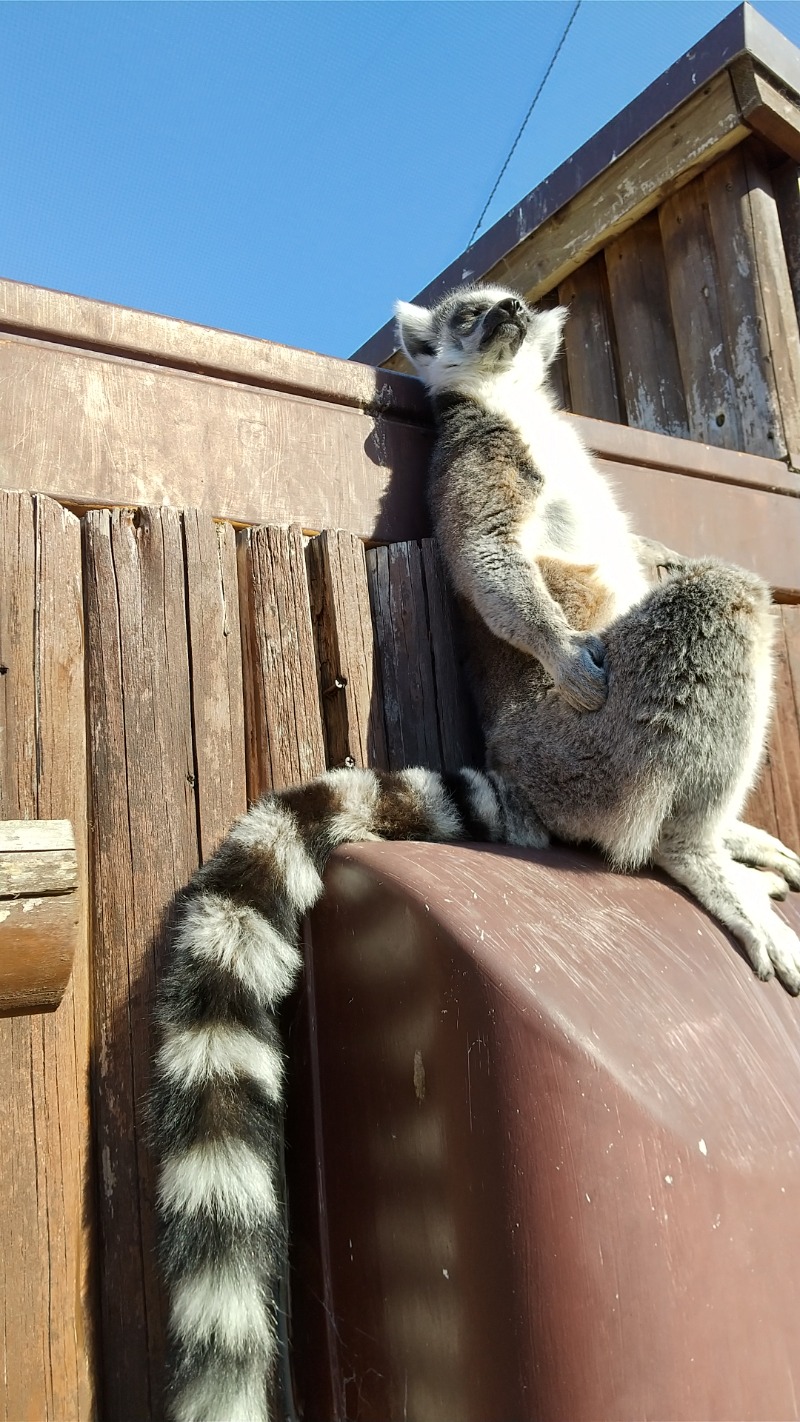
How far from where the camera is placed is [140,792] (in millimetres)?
2246

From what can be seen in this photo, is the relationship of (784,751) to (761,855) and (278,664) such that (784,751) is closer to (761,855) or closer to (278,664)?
(761,855)

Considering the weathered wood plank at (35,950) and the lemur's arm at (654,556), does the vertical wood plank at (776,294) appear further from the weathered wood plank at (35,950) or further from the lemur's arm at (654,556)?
the weathered wood plank at (35,950)

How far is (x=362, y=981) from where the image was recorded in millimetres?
2000

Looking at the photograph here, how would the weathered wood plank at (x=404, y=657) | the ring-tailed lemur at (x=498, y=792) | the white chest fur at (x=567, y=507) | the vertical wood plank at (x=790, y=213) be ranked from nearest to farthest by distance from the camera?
the ring-tailed lemur at (x=498, y=792) < the weathered wood plank at (x=404, y=657) < the white chest fur at (x=567, y=507) < the vertical wood plank at (x=790, y=213)

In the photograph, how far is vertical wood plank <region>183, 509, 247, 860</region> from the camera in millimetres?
2338

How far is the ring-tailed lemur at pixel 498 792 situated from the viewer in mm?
1751

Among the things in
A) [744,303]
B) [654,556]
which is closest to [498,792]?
[654,556]

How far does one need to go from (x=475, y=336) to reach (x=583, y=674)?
66.5 inches

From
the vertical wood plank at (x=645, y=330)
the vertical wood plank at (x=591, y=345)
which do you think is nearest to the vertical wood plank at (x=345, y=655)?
the vertical wood plank at (x=645, y=330)

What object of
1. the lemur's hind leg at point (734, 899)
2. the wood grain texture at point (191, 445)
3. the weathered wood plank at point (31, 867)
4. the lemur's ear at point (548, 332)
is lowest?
the lemur's hind leg at point (734, 899)

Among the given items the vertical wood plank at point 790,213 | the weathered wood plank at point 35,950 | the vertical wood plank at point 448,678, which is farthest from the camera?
the vertical wood plank at point 790,213

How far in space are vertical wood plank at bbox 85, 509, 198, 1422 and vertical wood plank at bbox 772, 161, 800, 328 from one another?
13.0 feet

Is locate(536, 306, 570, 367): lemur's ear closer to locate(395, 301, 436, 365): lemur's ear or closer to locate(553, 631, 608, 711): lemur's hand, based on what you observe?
locate(395, 301, 436, 365): lemur's ear

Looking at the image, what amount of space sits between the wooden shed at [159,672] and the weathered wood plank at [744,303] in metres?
0.86
